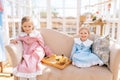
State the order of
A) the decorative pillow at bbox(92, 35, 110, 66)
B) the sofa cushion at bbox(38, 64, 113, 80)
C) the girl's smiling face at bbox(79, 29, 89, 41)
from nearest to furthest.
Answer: the sofa cushion at bbox(38, 64, 113, 80), the decorative pillow at bbox(92, 35, 110, 66), the girl's smiling face at bbox(79, 29, 89, 41)

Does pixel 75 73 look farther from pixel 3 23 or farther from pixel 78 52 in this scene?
pixel 3 23

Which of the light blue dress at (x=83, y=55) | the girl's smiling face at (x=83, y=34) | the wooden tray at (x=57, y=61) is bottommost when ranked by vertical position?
the wooden tray at (x=57, y=61)

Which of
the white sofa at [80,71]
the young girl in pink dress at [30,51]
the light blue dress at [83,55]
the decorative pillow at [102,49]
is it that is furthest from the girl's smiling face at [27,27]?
the decorative pillow at [102,49]

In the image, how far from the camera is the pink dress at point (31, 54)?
2.07 metres

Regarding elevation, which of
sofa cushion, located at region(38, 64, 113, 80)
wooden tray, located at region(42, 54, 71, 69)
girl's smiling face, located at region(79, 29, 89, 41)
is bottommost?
sofa cushion, located at region(38, 64, 113, 80)

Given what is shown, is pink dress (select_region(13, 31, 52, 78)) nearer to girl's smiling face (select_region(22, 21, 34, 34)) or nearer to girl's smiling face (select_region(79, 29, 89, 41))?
girl's smiling face (select_region(22, 21, 34, 34))

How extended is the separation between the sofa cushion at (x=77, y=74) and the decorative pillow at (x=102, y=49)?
142 mm

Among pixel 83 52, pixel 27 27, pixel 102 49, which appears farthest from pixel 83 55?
pixel 27 27

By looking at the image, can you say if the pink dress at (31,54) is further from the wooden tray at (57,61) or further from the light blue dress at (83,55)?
the light blue dress at (83,55)

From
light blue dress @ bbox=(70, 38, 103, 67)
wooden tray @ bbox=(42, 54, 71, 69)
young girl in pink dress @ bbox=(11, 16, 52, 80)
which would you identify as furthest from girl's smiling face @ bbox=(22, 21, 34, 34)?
light blue dress @ bbox=(70, 38, 103, 67)

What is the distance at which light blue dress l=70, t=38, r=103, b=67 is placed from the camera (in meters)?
2.20

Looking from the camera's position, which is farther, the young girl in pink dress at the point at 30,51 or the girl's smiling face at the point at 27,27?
the girl's smiling face at the point at 27,27

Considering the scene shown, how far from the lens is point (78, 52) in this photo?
2355 mm

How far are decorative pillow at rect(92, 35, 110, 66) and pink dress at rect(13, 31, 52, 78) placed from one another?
0.61m
